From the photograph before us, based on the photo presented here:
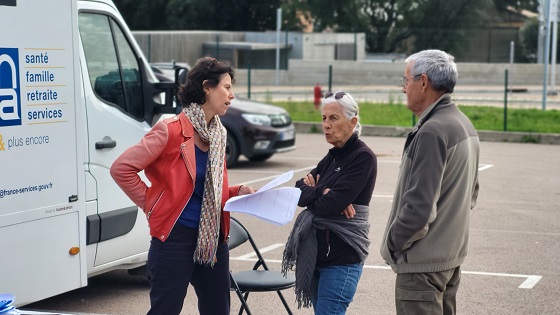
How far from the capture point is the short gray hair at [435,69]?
4.31 meters

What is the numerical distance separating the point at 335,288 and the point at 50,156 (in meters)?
1.87

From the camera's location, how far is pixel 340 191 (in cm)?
491

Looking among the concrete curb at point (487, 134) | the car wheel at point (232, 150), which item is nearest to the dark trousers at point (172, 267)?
the car wheel at point (232, 150)

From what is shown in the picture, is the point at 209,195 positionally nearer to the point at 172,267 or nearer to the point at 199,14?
the point at 172,267

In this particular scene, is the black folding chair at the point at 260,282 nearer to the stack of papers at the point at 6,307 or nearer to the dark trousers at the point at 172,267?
the dark trousers at the point at 172,267

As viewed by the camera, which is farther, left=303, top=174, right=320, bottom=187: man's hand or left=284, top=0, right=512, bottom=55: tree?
left=284, top=0, right=512, bottom=55: tree

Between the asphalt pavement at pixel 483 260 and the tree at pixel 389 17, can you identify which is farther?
the tree at pixel 389 17

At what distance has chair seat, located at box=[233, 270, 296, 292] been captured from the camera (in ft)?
18.2

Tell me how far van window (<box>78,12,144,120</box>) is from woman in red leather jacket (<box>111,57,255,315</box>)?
7.65 ft

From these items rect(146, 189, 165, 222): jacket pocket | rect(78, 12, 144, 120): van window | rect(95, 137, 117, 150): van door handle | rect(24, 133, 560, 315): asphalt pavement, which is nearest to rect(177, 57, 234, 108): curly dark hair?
rect(146, 189, 165, 222): jacket pocket

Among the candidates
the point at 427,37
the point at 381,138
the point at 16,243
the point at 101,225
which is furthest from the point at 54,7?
the point at 427,37

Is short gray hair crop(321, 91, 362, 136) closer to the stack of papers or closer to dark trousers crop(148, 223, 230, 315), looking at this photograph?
dark trousers crop(148, 223, 230, 315)

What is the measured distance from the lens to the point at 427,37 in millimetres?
46531

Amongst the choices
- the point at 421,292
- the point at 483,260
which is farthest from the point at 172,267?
the point at 483,260
